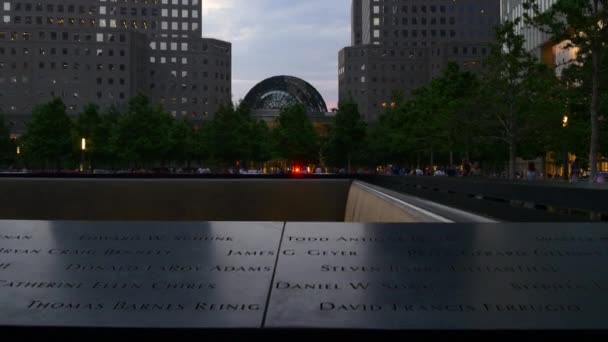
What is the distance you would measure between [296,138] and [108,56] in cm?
8467

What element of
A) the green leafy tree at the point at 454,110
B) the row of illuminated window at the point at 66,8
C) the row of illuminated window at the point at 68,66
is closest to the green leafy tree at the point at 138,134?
the green leafy tree at the point at 454,110

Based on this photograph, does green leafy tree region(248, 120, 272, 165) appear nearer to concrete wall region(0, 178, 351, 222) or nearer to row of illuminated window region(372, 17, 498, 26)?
concrete wall region(0, 178, 351, 222)

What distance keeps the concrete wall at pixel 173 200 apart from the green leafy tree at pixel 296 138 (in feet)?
189

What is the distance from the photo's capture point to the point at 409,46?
185875 millimetres

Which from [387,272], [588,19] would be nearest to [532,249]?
[387,272]

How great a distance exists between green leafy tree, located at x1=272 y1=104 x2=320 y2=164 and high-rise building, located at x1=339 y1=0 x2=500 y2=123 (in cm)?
8234

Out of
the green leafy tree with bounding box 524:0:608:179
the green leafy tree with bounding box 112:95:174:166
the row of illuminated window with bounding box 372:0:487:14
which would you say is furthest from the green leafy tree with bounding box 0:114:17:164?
the row of illuminated window with bounding box 372:0:487:14

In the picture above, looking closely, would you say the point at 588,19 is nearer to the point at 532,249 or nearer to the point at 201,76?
the point at 532,249

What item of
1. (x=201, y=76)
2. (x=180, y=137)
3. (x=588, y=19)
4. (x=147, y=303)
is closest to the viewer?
(x=147, y=303)

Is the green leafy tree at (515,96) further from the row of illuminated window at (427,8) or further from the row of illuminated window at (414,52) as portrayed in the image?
the row of illuminated window at (427,8)

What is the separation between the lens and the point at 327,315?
3742mm

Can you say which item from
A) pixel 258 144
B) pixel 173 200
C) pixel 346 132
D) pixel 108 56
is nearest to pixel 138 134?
pixel 258 144

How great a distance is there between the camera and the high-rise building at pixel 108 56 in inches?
6260

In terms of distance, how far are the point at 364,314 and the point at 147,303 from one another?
120cm
